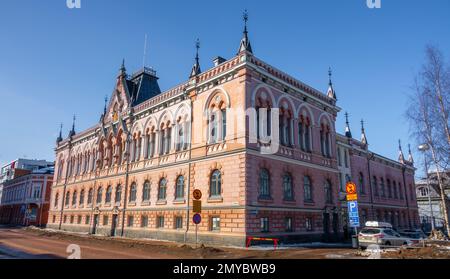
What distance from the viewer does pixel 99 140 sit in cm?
4369

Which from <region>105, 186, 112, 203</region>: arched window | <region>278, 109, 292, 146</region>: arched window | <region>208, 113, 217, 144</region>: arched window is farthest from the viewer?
<region>105, 186, 112, 203</region>: arched window

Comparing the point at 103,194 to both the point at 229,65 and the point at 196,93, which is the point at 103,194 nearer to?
the point at 196,93

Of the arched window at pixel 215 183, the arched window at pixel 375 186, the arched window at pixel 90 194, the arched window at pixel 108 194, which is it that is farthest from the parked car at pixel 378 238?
the arched window at pixel 90 194

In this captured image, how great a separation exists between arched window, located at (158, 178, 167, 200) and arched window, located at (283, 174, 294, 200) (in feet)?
39.9

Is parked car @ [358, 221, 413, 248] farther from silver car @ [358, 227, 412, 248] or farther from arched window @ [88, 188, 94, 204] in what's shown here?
arched window @ [88, 188, 94, 204]

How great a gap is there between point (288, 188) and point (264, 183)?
11.0ft

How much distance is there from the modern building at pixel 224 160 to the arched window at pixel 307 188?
0.12 m

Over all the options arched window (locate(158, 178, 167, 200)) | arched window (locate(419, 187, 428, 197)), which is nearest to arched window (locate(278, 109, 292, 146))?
arched window (locate(158, 178, 167, 200))

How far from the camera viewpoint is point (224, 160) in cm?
2502

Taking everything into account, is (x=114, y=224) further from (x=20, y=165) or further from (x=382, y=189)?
(x=20, y=165)

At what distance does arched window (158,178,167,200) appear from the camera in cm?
3103
